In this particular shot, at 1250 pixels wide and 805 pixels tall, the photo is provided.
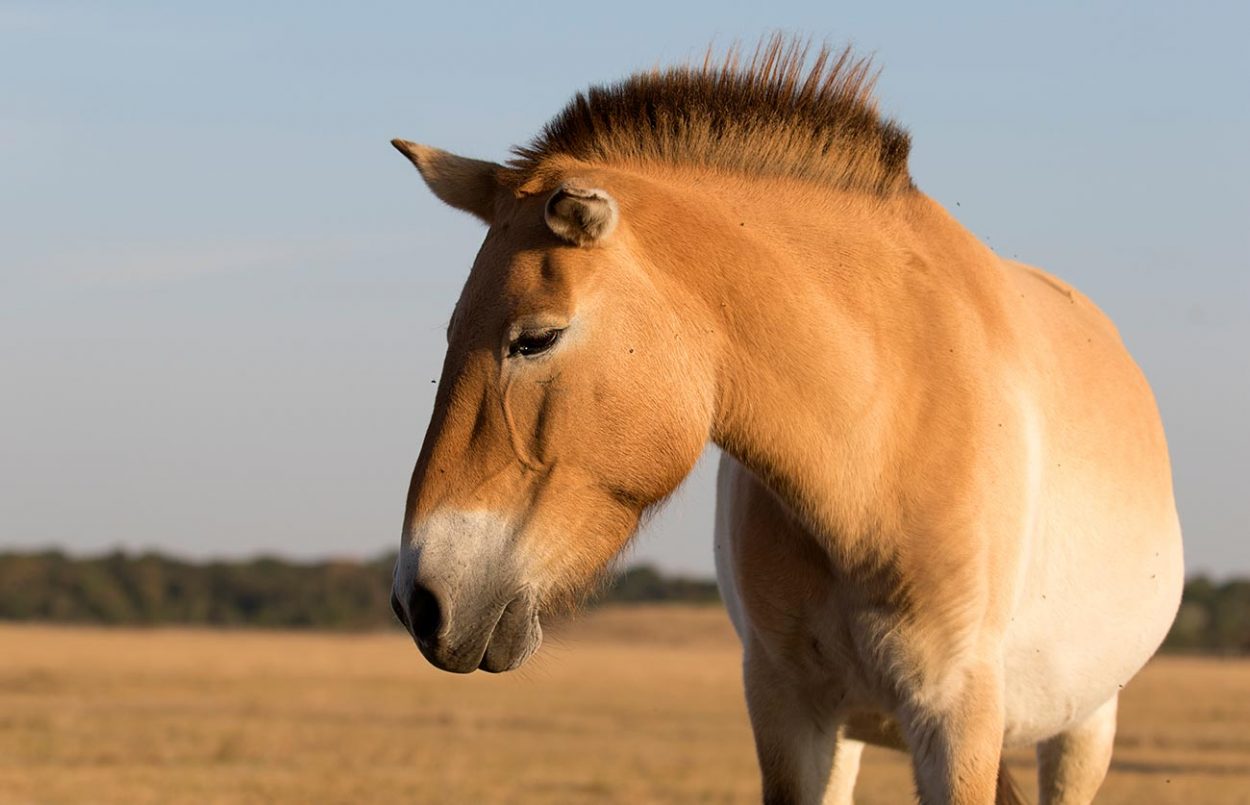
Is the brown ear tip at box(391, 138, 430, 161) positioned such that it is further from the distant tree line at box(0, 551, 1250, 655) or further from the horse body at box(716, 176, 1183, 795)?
the distant tree line at box(0, 551, 1250, 655)

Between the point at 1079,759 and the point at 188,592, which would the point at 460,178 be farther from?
the point at 188,592

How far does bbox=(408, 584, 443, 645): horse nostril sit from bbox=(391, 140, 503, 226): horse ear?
114 centimetres

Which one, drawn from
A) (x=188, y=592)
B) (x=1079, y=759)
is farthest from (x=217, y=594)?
(x=1079, y=759)

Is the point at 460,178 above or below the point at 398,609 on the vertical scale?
above

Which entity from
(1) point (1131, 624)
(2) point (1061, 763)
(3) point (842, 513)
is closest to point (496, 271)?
(3) point (842, 513)

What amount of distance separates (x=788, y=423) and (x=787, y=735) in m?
1.22

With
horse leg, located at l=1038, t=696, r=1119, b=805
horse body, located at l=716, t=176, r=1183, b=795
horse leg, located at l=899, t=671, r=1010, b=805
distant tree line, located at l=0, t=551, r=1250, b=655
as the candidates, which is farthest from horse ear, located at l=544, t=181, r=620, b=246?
distant tree line, located at l=0, t=551, r=1250, b=655

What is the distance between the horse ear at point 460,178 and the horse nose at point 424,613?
1.14 meters

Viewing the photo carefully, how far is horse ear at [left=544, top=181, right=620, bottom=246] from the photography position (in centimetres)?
354

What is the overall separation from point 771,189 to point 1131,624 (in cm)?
227

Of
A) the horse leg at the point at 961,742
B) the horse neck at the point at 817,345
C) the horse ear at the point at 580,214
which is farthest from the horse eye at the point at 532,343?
the horse leg at the point at 961,742

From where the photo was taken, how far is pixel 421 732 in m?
22.5

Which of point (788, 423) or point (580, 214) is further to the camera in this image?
point (788, 423)

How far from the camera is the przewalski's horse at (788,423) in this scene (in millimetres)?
3598
